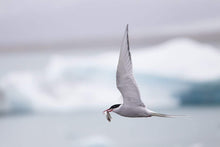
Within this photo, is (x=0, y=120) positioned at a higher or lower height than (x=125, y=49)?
lower

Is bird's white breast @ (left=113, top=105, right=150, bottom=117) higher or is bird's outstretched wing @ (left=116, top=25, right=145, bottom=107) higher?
bird's outstretched wing @ (left=116, top=25, right=145, bottom=107)

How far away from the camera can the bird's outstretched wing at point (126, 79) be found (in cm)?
90

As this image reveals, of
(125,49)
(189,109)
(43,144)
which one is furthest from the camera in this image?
(43,144)

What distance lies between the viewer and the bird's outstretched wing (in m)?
0.90

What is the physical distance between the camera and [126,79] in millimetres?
921

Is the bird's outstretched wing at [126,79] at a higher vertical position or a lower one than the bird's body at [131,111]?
higher

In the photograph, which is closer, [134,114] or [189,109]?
[134,114]

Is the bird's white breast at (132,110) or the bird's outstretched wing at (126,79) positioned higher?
the bird's outstretched wing at (126,79)

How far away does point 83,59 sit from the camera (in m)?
1.23

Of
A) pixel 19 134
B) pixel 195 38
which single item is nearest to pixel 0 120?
pixel 19 134

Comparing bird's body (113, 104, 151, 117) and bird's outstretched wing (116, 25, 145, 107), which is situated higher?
bird's outstretched wing (116, 25, 145, 107)

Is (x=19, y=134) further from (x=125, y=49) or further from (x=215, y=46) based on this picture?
(x=215, y=46)

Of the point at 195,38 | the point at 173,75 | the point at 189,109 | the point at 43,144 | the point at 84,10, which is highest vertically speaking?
the point at 84,10

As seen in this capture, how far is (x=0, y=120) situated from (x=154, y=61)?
1.85 ft
